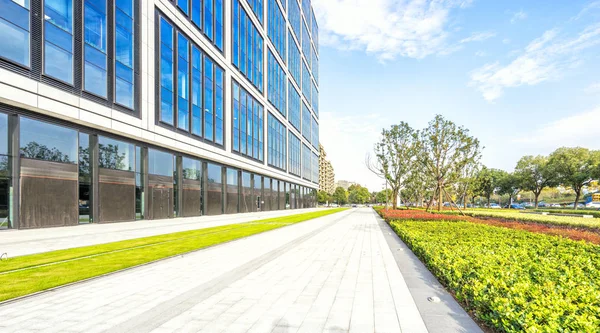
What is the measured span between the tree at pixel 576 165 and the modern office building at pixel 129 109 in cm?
4887

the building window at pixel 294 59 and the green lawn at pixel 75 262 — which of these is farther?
the building window at pixel 294 59

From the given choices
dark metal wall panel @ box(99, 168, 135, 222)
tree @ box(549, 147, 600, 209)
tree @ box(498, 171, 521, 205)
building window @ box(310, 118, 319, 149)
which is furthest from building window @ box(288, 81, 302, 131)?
tree @ box(498, 171, 521, 205)

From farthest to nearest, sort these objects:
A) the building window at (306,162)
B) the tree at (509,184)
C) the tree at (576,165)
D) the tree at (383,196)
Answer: the tree at (383,196)
the building window at (306,162)
the tree at (509,184)
the tree at (576,165)

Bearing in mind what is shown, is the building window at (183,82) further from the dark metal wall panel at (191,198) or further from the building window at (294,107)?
the building window at (294,107)

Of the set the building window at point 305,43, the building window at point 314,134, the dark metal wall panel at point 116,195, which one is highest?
the building window at point 305,43

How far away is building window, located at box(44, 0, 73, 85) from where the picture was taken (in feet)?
53.4

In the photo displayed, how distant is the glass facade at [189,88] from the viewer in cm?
2509

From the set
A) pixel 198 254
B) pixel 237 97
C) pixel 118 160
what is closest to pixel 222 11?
pixel 237 97

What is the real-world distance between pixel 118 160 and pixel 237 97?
1858 cm

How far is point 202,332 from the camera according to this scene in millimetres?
4398

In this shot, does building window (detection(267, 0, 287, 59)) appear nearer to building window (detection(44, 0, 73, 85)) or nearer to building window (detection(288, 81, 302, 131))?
building window (detection(288, 81, 302, 131))

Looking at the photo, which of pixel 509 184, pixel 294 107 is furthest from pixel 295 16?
pixel 509 184

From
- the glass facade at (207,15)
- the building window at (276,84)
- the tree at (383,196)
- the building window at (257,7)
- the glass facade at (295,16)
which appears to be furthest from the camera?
the tree at (383,196)

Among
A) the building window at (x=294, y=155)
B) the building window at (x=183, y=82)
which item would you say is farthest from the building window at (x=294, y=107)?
the building window at (x=183, y=82)
